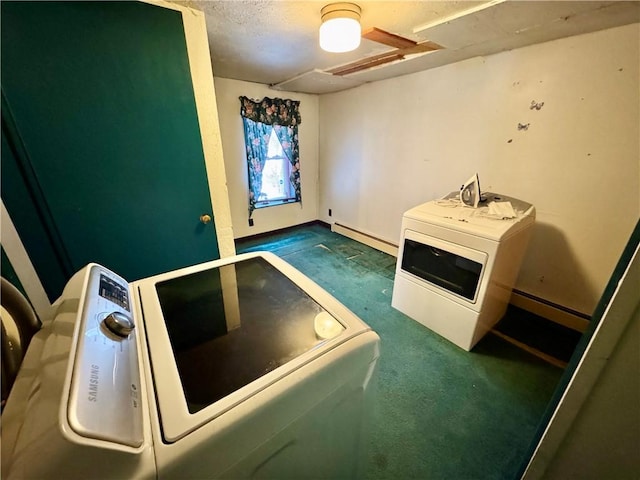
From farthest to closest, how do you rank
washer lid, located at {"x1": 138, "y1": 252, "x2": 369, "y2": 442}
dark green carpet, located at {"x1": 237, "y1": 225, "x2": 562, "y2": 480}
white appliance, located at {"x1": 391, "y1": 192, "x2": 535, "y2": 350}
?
white appliance, located at {"x1": 391, "y1": 192, "x2": 535, "y2": 350} < dark green carpet, located at {"x1": 237, "y1": 225, "x2": 562, "y2": 480} < washer lid, located at {"x1": 138, "y1": 252, "x2": 369, "y2": 442}

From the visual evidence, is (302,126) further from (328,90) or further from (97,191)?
(97,191)

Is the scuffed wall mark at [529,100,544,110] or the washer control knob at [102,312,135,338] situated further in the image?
the scuffed wall mark at [529,100,544,110]

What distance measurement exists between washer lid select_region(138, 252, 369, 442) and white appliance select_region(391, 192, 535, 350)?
1228 mm

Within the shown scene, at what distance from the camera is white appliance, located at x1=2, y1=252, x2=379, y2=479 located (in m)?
0.41

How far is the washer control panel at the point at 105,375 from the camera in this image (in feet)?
1.34

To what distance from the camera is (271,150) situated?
3812mm

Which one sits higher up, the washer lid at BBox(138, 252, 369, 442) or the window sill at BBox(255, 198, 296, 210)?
the washer lid at BBox(138, 252, 369, 442)

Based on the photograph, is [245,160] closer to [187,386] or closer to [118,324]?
[118,324]

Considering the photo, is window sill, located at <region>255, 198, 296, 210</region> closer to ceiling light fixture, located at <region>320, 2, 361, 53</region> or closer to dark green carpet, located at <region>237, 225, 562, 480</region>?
dark green carpet, located at <region>237, 225, 562, 480</region>

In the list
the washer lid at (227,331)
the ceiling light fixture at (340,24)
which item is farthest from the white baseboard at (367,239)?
the washer lid at (227,331)

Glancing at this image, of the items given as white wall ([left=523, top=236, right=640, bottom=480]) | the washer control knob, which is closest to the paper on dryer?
white wall ([left=523, top=236, right=640, bottom=480])

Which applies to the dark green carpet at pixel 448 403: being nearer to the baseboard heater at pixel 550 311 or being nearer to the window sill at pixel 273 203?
the baseboard heater at pixel 550 311

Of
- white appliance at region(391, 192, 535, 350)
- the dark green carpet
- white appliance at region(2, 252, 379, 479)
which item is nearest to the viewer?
white appliance at region(2, 252, 379, 479)

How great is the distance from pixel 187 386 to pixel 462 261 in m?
1.76
